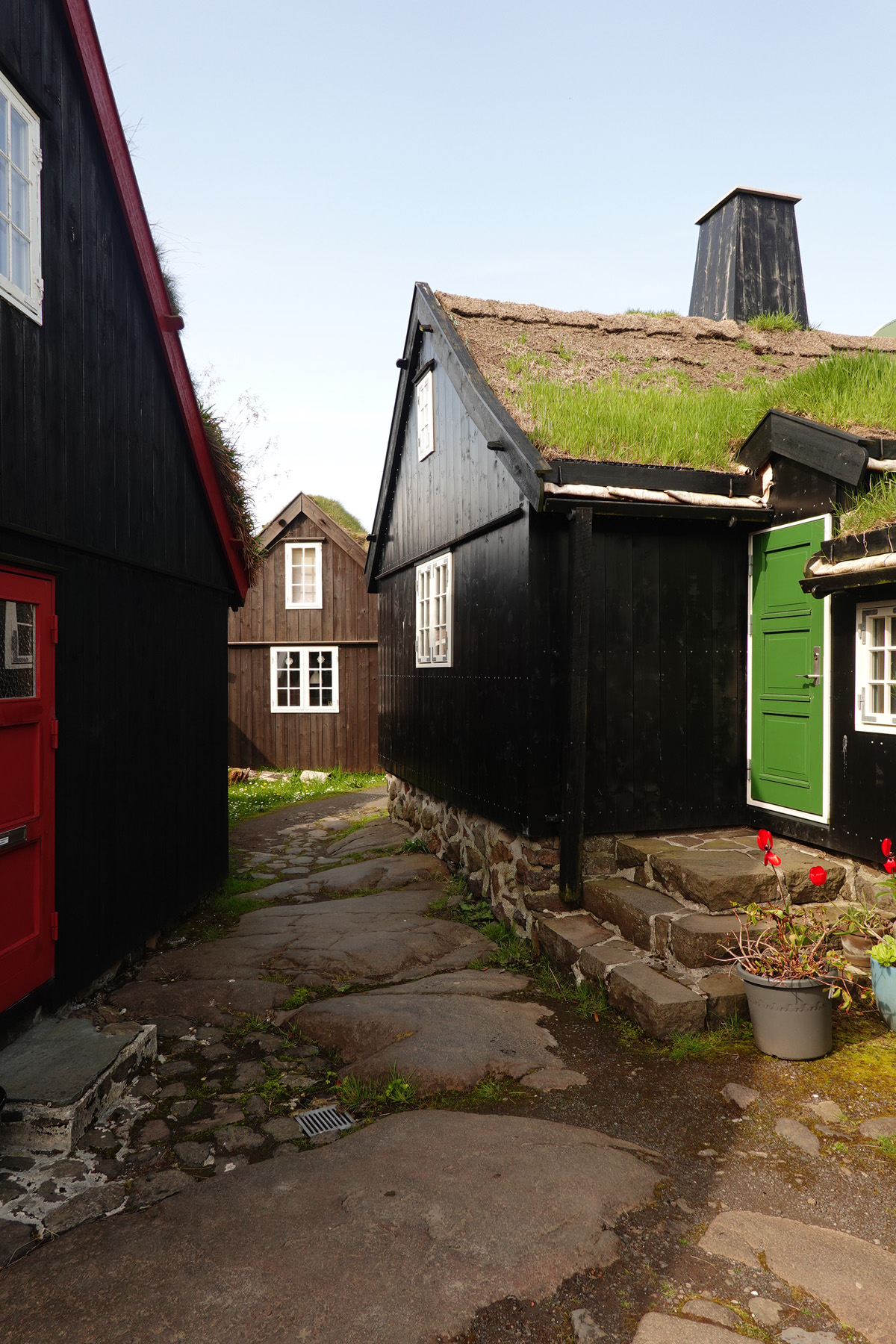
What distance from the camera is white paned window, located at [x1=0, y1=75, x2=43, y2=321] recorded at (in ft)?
14.7

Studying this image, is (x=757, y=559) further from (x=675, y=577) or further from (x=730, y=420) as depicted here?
(x=730, y=420)

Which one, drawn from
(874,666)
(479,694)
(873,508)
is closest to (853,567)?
(873,508)

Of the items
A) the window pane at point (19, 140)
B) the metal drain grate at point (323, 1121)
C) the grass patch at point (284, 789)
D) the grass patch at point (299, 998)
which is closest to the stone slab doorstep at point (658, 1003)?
the metal drain grate at point (323, 1121)

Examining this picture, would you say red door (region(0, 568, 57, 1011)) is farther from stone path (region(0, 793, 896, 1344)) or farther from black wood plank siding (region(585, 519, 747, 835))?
black wood plank siding (region(585, 519, 747, 835))

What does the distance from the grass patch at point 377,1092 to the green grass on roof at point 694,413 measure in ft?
15.1

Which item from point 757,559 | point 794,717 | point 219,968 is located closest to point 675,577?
point 757,559

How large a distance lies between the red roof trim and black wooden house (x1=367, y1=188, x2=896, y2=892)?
2475 millimetres

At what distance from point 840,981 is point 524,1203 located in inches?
114

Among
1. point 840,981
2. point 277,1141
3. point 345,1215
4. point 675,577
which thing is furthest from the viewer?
point 675,577

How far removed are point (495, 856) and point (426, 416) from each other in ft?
17.8

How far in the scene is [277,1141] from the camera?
3.76m

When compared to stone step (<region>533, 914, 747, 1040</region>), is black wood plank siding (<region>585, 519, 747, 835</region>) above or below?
above

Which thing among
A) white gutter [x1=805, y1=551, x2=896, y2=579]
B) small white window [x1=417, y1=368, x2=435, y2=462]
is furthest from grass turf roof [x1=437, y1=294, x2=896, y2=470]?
white gutter [x1=805, y1=551, x2=896, y2=579]

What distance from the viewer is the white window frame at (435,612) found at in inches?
347
